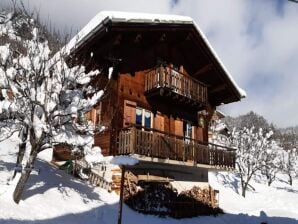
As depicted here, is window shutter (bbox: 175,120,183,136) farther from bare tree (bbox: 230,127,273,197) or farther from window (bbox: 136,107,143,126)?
bare tree (bbox: 230,127,273,197)

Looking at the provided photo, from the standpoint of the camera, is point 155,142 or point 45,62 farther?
point 155,142

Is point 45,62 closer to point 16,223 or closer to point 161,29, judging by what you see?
point 16,223

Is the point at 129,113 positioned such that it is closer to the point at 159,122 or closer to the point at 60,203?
the point at 159,122

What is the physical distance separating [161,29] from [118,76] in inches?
123

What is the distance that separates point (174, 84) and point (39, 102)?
8.40 m

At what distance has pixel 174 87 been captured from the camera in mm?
17453

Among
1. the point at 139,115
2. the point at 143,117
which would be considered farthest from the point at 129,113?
the point at 143,117

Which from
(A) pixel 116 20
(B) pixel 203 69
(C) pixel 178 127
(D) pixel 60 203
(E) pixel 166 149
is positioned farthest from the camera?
(B) pixel 203 69

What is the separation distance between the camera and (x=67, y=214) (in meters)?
11.5

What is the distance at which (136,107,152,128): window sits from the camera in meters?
17.2

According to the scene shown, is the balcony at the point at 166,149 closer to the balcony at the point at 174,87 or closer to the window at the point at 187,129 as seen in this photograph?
the window at the point at 187,129

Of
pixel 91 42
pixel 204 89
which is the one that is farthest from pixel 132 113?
pixel 204 89

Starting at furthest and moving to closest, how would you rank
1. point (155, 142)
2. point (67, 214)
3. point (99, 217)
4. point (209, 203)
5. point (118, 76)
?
1. point (209, 203)
2. point (118, 76)
3. point (155, 142)
4. point (99, 217)
5. point (67, 214)

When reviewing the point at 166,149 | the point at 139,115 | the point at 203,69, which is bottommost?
the point at 166,149
